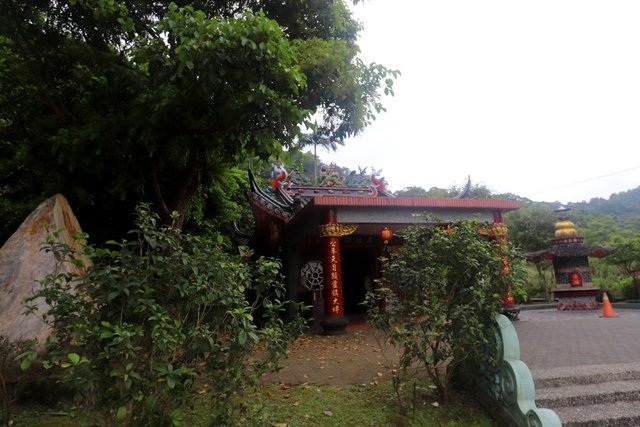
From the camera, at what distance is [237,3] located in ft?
25.8

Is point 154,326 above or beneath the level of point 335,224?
beneath

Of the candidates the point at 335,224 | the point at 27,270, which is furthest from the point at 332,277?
the point at 27,270

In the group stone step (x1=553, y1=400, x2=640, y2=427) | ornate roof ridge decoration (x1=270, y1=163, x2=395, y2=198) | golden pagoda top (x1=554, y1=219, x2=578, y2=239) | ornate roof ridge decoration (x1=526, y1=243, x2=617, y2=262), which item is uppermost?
ornate roof ridge decoration (x1=270, y1=163, x2=395, y2=198)

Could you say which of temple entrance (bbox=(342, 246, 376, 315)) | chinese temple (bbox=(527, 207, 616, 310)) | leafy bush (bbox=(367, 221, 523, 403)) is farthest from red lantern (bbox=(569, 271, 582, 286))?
leafy bush (bbox=(367, 221, 523, 403))

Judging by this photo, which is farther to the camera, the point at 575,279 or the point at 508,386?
→ the point at 575,279

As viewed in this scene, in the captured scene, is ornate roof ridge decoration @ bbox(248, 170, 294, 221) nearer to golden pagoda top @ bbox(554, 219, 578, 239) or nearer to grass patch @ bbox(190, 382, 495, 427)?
grass patch @ bbox(190, 382, 495, 427)

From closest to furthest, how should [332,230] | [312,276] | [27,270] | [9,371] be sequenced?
[9,371] → [27,270] → [332,230] → [312,276]

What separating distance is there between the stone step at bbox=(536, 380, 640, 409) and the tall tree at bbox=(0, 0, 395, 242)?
14.4 feet

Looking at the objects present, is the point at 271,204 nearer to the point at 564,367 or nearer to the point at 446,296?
the point at 446,296

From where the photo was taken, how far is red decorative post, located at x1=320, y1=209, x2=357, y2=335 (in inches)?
380

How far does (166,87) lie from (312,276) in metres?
7.44

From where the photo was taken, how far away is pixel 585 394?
4.65 meters

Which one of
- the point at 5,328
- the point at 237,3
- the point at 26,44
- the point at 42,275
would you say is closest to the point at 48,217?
the point at 42,275

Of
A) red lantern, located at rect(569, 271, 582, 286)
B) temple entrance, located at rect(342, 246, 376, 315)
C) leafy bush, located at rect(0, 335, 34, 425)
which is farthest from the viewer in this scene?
red lantern, located at rect(569, 271, 582, 286)
